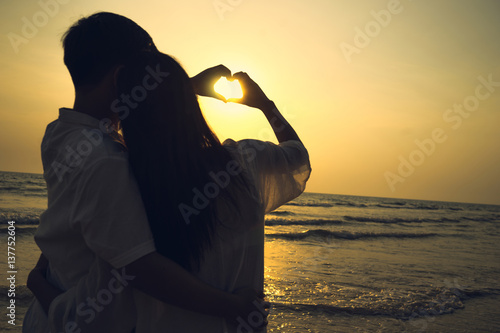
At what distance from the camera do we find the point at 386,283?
6566 mm

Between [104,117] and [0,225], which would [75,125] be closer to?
[104,117]

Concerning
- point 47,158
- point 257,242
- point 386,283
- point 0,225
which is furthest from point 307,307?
point 0,225

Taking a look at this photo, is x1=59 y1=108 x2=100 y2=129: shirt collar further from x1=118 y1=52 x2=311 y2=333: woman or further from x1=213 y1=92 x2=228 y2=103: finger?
x1=213 y1=92 x2=228 y2=103: finger

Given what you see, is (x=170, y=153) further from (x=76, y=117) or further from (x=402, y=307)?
(x=402, y=307)

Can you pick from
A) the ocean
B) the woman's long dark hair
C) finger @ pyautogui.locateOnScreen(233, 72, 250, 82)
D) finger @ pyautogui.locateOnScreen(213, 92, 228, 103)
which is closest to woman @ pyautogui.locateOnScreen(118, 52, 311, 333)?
the woman's long dark hair

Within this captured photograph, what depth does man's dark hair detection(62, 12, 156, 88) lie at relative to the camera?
3.66 ft

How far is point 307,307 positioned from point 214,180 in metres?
4.50

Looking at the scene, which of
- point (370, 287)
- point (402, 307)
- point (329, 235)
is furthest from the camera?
point (329, 235)

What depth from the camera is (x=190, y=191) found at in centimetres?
98

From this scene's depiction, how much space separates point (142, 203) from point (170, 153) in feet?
0.52

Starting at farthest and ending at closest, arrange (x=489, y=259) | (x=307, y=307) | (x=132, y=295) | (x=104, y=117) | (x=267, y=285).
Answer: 1. (x=489, y=259)
2. (x=267, y=285)
3. (x=307, y=307)
4. (x=104, y=117)
5. (x=132, y=295)

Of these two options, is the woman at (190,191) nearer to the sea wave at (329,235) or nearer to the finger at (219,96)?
the finger at (219,96)

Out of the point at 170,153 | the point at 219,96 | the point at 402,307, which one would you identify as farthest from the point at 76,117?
the point at 402,307

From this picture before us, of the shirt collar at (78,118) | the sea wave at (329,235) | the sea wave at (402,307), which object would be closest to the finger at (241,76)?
the shirt collar at (78,118)
